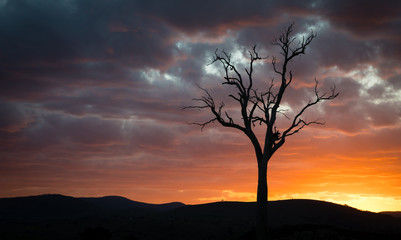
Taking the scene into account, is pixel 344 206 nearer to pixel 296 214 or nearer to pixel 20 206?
pixel 296 214

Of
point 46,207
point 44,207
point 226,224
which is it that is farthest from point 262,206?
point 44,207

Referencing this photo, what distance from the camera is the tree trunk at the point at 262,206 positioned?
848 inches

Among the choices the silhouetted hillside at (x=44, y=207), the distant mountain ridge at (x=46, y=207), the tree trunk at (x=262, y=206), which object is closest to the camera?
the tree trunk at (x=262, y=206)

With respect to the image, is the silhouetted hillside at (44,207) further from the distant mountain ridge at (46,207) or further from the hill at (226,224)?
the hill at (226,224)

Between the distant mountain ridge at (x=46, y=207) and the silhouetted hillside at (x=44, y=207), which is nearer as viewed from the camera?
the distant mountain ridge at (x=46, y=207)

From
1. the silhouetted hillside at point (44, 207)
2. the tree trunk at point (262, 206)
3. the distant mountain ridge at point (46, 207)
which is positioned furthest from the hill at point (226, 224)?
the silhouetted hillside at point (44, 207)


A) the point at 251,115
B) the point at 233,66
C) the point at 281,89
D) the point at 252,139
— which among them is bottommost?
the point at 252,139

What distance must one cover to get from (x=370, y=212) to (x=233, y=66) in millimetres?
62938

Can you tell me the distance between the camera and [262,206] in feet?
71.6

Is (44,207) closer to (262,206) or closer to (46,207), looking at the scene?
(46,207)

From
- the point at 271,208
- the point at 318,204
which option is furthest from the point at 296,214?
the point at 318,204

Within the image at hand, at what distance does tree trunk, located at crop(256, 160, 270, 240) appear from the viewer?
21.5 metres

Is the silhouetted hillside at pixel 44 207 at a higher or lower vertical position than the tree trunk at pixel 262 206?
higher

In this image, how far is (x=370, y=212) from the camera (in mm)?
74812
